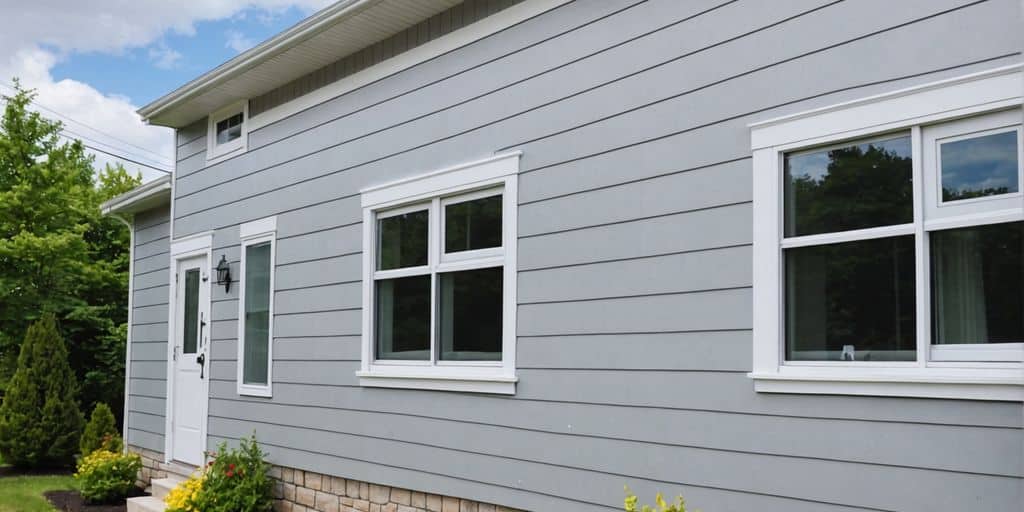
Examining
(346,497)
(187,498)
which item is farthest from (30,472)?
(346,497)

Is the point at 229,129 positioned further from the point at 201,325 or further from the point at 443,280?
the point at 443,280

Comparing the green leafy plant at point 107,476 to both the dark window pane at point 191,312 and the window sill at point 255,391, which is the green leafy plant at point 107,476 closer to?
the dark window pane at point 191,312

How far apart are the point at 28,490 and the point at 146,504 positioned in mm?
2874

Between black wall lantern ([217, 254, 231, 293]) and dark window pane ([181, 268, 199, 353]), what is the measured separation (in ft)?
2.58

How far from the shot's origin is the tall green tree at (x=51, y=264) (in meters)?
15.9

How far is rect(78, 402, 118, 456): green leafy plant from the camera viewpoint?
11.4 metres

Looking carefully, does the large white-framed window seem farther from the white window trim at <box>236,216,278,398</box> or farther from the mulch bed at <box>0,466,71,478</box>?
the mulch bed at <box>0,466,71,478</box>

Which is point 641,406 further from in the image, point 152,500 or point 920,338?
point 152,500

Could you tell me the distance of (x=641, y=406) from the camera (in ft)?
15.5

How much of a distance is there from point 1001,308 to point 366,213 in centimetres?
458

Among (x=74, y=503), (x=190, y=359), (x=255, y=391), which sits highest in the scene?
(x=190, y=359)

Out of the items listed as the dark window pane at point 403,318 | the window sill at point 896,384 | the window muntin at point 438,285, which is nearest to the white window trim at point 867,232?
the window sill at point 896,384

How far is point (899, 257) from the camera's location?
3758 millimetres

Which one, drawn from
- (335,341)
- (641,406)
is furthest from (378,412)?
(641,406)
